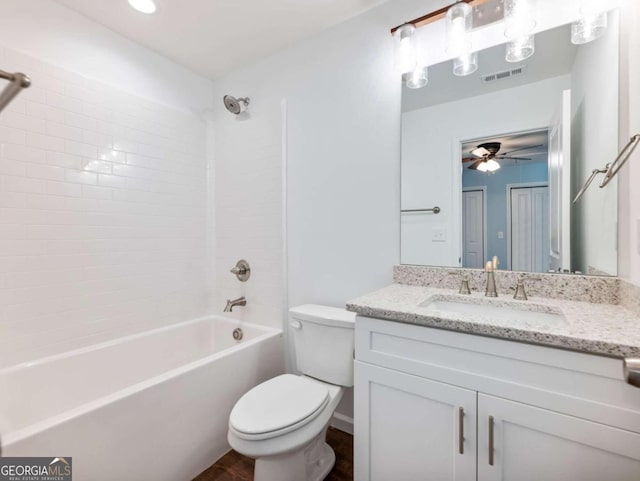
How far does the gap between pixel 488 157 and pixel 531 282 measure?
0.62 m

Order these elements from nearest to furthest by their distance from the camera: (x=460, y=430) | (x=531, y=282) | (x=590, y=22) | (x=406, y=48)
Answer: (x=460, y=430) → (x=590, y=22) → (x=531, y=282) → (x=406, y=48)

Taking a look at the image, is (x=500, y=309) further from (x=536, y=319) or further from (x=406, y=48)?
(x=406, y=48)

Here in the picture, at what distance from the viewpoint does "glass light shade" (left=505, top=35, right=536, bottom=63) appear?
135 centimetres

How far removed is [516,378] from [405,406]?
39 cm

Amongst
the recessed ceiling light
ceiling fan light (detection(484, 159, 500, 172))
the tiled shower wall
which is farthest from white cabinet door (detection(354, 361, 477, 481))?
the recessed ceiling light

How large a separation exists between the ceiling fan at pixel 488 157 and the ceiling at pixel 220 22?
102cm

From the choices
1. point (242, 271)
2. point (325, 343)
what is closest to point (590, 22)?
point (325, 343)

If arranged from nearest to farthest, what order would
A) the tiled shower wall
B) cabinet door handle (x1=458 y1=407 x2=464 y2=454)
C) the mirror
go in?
cabinet door handle (x1=458 y1=407 x2=464 y2=454) < the mirror < the tiled shower wall

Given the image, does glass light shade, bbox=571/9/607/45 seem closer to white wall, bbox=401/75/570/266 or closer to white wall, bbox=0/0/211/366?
white wall, bbox=401/75/570/266

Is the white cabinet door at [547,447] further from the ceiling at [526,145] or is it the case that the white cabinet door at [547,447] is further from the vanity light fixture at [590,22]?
the vanity light fixture at [590,22]

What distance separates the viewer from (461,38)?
1.48 metres

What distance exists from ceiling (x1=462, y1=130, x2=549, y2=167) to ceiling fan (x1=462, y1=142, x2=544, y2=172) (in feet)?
0.04

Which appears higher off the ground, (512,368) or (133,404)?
(512,368)

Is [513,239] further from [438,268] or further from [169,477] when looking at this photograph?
[169,477]
